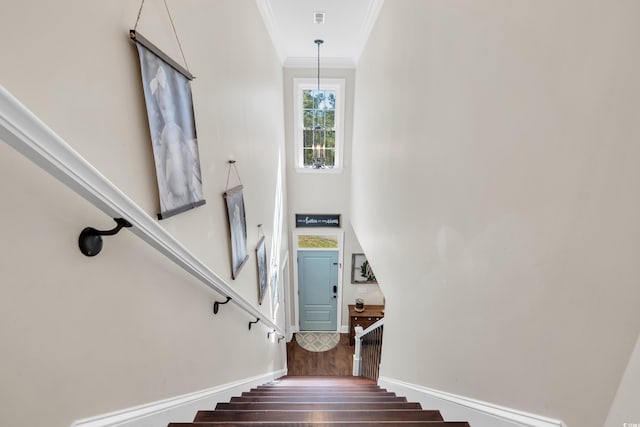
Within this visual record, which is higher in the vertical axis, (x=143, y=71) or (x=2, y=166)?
(x=143, y=71)

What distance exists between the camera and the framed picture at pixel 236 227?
2018 mm

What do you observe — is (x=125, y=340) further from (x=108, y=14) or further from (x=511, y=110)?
(x=511, y=110)

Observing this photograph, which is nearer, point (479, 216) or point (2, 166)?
point (2, 166)

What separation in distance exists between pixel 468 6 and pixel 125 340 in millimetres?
1866

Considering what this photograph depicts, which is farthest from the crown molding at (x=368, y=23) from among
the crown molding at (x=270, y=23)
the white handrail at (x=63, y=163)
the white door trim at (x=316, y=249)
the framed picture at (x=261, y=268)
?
the white handrail at (x=63, y=163)

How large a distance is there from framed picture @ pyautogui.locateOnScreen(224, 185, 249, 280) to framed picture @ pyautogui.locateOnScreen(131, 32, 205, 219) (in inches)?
21.7

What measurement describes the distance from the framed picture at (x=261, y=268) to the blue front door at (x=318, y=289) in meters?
2.68

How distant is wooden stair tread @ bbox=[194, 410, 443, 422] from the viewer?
1.52m

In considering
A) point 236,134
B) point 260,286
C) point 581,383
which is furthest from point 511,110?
point 260,286

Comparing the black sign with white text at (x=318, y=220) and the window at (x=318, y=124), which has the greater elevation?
the window at (x=318, y=124)

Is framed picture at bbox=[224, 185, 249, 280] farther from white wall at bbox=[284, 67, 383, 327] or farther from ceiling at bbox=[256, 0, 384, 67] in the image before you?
white wall at bbox=[284, 67, 383, 327]

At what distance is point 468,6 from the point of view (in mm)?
1267

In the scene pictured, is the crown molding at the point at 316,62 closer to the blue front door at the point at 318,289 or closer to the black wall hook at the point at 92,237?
the blue front door at the point at 318,289

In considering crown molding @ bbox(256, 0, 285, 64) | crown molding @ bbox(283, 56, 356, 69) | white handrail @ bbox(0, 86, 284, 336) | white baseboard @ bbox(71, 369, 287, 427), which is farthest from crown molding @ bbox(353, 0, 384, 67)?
white baseboard @ bbox(71, 369, 287, 427)
